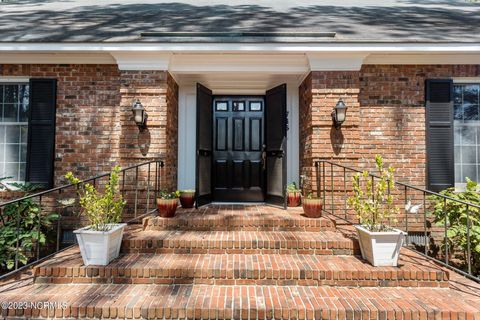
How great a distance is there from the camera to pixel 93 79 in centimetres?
487

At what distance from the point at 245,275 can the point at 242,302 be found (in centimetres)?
39

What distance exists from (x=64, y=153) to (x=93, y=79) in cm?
139

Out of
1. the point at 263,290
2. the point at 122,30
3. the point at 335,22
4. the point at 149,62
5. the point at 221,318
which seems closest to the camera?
the point at 221,318

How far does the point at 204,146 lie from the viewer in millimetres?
5219

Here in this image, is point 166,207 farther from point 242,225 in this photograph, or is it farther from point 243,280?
point 243,280

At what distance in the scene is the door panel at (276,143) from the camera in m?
→ 4.96

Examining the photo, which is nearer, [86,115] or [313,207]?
[313,207]

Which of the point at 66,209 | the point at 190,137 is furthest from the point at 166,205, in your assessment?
the point at 66,209

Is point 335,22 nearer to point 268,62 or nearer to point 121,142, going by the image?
point 268,62

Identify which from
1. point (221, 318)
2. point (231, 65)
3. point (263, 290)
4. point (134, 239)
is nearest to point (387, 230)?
point (263, 290)

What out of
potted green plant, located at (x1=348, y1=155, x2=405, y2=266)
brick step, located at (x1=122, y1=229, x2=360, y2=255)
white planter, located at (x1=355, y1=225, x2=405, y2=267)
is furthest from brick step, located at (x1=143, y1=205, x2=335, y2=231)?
white planter, located at (x1=355, y1=225, x2=405, y2=267)

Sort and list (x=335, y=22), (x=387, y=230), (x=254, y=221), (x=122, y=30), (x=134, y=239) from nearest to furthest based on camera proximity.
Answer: (x=387, y=230) → (x=134, y=239) → (x=254, y=221) → (x=122, y=30) → (x=335, y=22)

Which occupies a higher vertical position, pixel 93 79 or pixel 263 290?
pixel 93 79

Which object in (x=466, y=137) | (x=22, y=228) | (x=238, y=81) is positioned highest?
(x=238, y=81)
